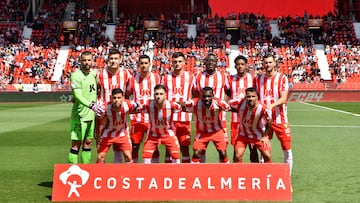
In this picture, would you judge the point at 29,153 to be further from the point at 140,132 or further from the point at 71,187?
the point at 71,187

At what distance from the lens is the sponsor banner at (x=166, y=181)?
7.34 m

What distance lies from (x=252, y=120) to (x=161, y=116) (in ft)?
4.57

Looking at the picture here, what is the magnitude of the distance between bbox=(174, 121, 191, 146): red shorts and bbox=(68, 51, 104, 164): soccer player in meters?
1.42

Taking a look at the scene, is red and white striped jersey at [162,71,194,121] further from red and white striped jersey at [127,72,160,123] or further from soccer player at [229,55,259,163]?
soccer player at [229,55,259,163]

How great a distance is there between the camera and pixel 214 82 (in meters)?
9.40

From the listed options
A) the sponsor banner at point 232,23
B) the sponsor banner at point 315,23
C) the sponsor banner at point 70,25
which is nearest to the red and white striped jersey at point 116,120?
the sponsor banner at point 232,23

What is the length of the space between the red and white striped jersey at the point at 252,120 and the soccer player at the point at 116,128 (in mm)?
1637

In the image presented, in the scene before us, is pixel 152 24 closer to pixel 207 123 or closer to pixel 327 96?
pixel 327 96

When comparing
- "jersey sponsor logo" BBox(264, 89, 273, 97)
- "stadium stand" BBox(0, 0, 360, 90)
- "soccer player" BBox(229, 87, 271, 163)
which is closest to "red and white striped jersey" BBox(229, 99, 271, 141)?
"soccer player" BBox(229, 87, 271, 163)

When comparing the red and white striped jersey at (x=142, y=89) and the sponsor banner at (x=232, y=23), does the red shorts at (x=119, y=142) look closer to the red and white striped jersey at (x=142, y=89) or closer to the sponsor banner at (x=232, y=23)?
the red and white striped jersey at (x=142, y=89)

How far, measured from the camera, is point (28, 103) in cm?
4044

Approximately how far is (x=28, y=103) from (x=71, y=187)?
34.4 metres

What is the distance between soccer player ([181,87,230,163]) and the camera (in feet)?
28.4

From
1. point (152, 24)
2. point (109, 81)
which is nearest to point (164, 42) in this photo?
point (152, 24)
